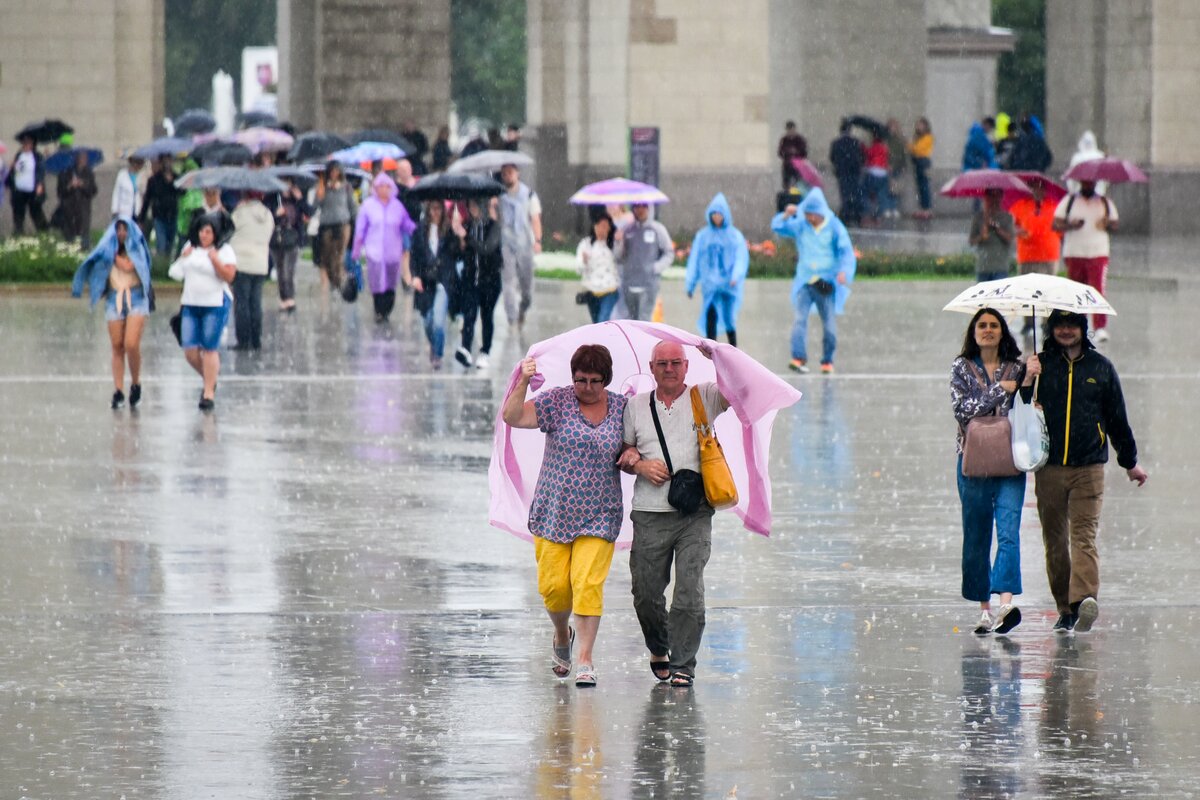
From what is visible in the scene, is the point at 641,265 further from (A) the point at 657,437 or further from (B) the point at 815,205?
(A) the point at 657,437

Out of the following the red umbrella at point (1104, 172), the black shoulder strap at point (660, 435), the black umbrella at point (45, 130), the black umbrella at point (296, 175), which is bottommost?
the black shoulder strap at point (660, 435)

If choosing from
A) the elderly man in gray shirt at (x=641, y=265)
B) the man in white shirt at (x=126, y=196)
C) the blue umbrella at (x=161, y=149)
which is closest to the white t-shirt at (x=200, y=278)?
the elderly man in gray shirt at (x=641, y=265)

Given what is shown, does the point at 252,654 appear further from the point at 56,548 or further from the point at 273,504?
the point at 273,504

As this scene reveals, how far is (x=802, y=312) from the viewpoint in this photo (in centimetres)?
2052

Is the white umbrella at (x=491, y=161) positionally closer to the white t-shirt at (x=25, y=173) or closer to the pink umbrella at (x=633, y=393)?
the white t-shirt at (x=25, y=173)

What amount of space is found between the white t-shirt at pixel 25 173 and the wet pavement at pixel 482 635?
18.5 metres

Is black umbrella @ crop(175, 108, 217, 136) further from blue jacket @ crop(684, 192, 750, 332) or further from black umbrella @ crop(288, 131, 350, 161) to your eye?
blue jacket @ crop(684, 192, 750, 332)

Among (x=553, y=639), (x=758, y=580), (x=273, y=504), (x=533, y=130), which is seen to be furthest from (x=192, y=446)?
(x=533, y=130)

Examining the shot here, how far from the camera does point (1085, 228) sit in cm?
2311

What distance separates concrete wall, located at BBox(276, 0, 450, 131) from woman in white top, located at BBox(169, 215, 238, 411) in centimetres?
3499

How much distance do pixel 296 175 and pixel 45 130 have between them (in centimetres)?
1007

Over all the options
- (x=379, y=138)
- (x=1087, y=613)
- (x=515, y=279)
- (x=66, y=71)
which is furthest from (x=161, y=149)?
(x=1087, y=613)

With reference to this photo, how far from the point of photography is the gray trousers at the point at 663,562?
916 cm

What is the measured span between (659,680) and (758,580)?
2227 mm
